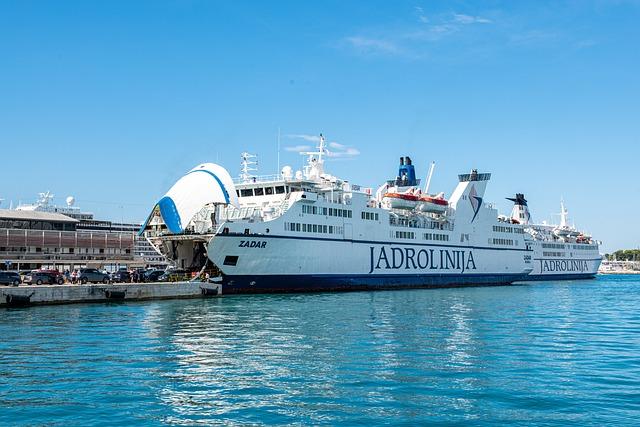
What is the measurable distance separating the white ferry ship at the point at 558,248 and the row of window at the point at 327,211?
3167 centimetres

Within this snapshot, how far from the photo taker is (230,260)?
41.7m

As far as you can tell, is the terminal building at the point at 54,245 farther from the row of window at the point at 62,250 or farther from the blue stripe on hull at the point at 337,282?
the blue stripe on hull at the point at 337,282

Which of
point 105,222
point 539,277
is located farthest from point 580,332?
point 105,222

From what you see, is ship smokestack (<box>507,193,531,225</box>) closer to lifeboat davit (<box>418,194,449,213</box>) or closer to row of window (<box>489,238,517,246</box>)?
row of window (<box>489,238,517,246</box>)

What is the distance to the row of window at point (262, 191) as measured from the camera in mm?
49350

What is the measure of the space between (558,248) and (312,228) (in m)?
54.9

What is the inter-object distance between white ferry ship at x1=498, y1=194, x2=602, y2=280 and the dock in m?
46.4

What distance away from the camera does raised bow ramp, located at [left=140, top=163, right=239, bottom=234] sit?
43.9 metres

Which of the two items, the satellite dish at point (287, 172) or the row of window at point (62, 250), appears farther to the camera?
the row of window at point (62, 250)

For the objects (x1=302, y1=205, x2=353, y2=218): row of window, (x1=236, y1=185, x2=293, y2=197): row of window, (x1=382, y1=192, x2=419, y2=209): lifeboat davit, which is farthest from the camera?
(x1=382, y1=192, x2=419, y2=209): lifeboat davit

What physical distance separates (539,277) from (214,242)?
5671 cm

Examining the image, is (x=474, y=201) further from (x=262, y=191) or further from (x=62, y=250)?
(x=62, y=250)

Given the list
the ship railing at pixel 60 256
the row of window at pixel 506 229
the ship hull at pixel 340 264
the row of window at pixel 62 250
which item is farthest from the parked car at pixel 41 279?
the row of window at pixel 506 229

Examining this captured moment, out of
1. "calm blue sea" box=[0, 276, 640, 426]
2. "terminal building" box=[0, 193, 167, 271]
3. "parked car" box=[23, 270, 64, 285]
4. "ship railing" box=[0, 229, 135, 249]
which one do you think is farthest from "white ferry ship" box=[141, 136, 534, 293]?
"ship railing" box=[0, 229, 135, 249]
